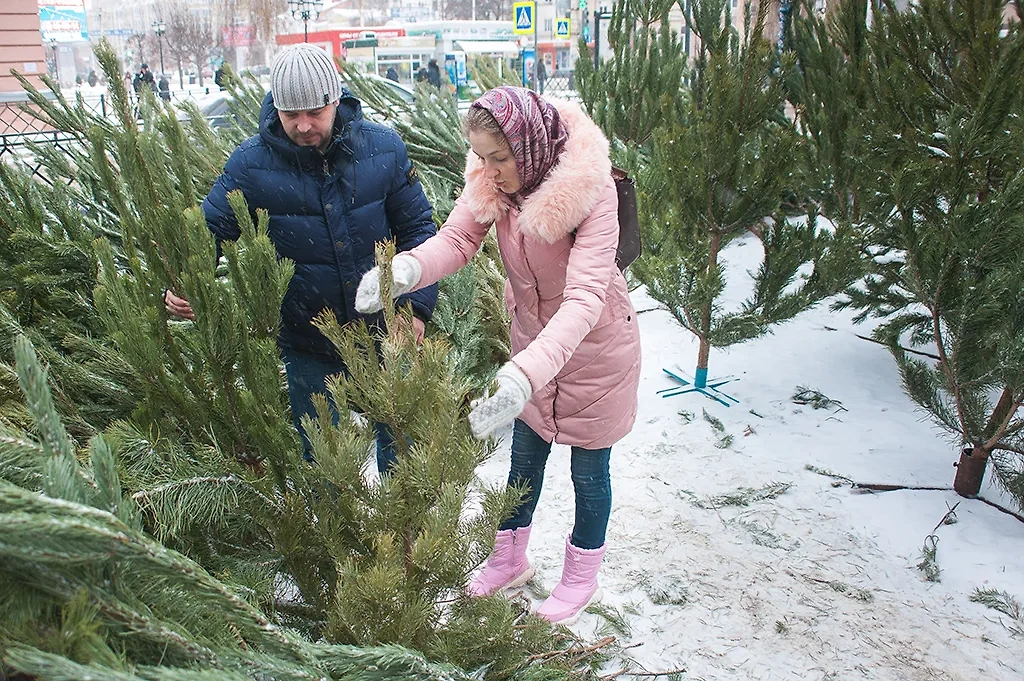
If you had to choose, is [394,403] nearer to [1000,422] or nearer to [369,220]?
[369,220]

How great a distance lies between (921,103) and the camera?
3.23m

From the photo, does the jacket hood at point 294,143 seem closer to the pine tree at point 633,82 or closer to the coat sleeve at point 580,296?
the coat sleeve at point 580,296

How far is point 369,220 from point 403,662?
4.77 feet

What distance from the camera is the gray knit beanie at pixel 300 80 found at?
6.68 ft

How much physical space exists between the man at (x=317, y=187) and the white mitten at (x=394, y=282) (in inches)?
9.0

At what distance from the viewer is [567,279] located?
185 centimetres

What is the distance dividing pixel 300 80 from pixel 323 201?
34 cm

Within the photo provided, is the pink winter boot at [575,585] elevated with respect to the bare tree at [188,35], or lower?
lower

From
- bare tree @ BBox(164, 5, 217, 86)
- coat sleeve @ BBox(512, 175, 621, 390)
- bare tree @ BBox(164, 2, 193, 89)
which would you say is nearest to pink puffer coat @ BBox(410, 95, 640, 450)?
coat sleeve @ BBox(512, 175, 621, 390)

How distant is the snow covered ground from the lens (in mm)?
2281

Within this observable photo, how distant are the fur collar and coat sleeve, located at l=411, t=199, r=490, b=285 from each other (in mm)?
128

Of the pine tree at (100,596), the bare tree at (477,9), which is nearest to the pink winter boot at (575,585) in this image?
the pine tree at (100,596)

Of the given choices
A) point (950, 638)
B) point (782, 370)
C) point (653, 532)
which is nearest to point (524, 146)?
point (653, 532)

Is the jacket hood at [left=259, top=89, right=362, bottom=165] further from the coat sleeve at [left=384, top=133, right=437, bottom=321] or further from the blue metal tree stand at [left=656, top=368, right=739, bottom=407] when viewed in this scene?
the blue metal tree stand at [left=656, top=368, right=739, bottom=407]
